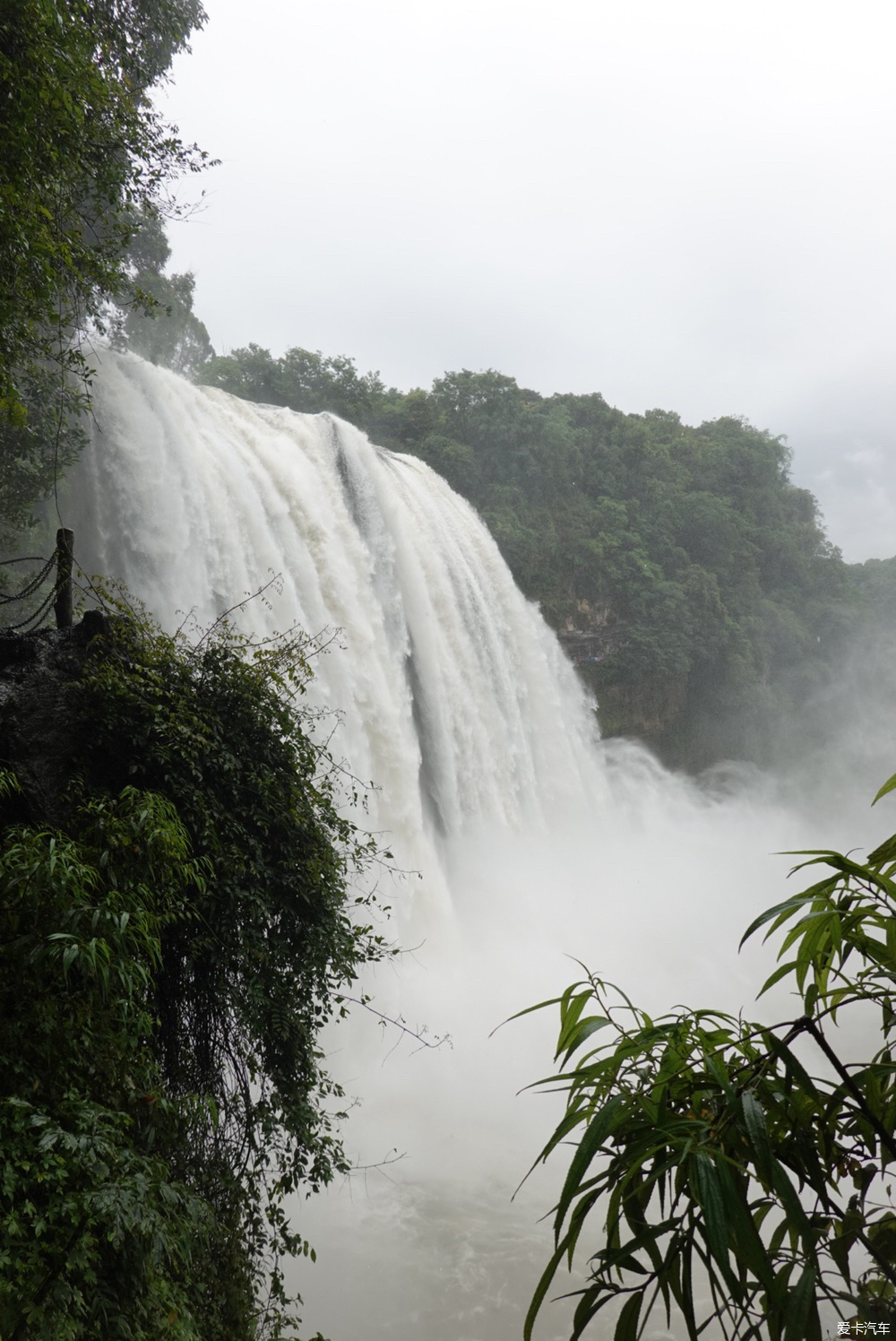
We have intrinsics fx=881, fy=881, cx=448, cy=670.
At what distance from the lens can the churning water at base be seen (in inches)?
245

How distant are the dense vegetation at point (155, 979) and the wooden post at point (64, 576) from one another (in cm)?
31

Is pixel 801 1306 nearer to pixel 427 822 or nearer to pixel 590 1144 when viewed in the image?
pixel 590 1144

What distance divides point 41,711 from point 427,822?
8.08 m

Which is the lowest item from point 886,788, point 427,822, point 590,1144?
point 590,1144

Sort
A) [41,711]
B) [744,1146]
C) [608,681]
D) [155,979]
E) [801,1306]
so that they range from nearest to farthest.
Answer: [801,1306]
[744,1146]
[155,979]
[41,711]
[608,681]

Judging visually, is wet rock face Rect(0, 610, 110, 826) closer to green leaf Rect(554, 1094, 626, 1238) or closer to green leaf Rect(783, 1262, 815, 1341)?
green leaf Rect(554, 1094, 626, 1238)

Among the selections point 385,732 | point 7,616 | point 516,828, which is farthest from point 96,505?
point 516,828

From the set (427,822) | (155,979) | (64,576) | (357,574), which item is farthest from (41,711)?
(427,822)

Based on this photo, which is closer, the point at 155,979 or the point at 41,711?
the point at 155,979

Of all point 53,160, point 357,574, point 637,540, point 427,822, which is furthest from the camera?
point 637,540

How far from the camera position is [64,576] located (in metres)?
4.82

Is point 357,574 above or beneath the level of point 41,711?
above

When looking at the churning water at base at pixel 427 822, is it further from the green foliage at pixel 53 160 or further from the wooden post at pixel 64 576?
the wooden post at pixel 64 576

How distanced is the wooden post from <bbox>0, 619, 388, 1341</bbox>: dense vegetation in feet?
1.02
